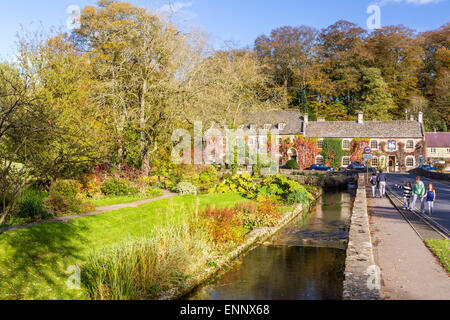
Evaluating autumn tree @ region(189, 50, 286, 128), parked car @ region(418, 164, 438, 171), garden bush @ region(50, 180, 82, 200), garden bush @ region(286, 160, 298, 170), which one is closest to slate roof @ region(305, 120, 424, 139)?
parked car @ region(418, 164, 438, 171)

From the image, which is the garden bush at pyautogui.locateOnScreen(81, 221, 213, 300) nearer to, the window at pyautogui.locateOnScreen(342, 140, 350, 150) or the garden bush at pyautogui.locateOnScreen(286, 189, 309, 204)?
the garden bush at pyautogui.locateOnScreen(286, 189, 309, 204)

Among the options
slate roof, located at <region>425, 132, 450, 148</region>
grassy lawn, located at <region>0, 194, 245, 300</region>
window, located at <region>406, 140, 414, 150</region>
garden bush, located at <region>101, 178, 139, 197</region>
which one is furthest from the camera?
slate roof, located at <region>425, 132, 450, 148</region>

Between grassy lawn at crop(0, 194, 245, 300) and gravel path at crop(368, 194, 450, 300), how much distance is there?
5.48 m

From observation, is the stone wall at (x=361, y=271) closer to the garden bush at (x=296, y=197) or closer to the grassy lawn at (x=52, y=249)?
the grassy lawn at (x=52, y=249)

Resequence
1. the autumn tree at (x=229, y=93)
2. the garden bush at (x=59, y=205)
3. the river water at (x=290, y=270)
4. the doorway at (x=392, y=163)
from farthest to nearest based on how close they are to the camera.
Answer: the doorway at (x=392, y=163) < the autumn tree at (x=229, y=93) < the garden bush at (x=59, y=205) < the river water at (x=290, y=270)

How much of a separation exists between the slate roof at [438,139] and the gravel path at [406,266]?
5079 cm

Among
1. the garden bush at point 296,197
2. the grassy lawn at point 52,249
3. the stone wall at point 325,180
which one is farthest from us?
the stone wall at point 325,180

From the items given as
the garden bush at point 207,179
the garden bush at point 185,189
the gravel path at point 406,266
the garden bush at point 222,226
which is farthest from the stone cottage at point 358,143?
the gravel path at point 406,266

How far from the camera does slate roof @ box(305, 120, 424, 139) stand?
5144cm

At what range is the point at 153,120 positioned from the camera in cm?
2394

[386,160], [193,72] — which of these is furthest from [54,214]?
[386,160]

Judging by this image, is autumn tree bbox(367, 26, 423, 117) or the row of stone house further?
autumn tree bbox(367, 26, 423, 117)

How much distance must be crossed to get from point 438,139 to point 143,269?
6084cm

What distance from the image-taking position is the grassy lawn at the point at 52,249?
704 centimetres
